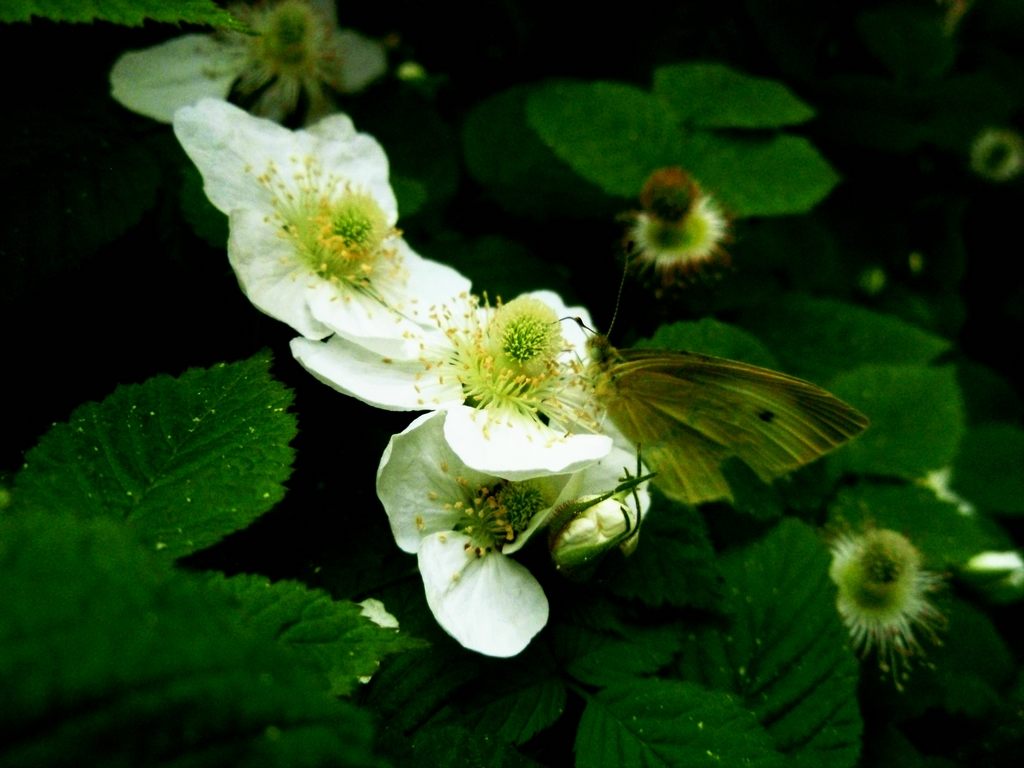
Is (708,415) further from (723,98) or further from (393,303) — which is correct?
(723,98)

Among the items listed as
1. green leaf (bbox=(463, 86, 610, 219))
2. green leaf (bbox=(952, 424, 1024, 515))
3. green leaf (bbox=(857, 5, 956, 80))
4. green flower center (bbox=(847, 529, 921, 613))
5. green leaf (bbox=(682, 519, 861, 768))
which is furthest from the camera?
green leaf (bbox=(857, 5, 956, 80))

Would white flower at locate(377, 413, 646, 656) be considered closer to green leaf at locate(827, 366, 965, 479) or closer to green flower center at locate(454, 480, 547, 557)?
green flower center at locate(454, 480, 547, 557)

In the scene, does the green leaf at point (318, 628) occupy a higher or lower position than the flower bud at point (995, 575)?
higher

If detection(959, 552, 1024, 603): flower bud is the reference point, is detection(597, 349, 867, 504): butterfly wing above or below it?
above

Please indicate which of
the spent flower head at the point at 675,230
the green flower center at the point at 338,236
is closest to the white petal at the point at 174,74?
the green flower center at the point at 338,236

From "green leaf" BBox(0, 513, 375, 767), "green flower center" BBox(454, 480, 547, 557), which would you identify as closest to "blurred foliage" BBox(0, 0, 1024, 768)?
"green leaf" BBox(0, 513, 375, 767)

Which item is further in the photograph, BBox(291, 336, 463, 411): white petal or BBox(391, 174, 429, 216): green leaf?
BBox(391, 174, 429, 216): green leaf

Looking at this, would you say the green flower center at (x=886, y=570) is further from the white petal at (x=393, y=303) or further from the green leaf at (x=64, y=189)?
the green leaf at (x=64, y=189)
